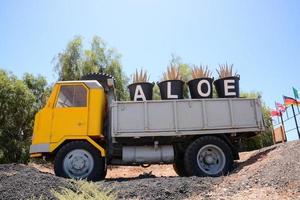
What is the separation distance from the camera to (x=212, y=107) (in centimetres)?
1008

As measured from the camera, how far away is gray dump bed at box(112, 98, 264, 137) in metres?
9.80

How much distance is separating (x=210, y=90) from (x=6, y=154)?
50.5 ft

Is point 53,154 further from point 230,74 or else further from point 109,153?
point 230,74

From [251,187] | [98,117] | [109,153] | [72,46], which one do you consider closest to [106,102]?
[98,117]

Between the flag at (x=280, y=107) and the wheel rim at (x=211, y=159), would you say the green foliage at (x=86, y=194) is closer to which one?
the wheel rim at (x=211, y=159)

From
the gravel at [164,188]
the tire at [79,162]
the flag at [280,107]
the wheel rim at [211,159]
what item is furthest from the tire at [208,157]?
the flag at [280,107]

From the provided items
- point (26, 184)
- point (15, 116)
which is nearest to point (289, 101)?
point (26, 184)

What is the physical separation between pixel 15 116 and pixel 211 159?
16.9m

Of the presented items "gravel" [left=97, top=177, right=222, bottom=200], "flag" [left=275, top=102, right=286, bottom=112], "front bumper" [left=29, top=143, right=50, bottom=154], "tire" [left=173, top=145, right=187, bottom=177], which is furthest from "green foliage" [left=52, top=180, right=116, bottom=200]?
"flag" [left=275, top=102, right=286, bottom=112]

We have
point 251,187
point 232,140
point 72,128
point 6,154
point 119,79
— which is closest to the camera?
point 251,187

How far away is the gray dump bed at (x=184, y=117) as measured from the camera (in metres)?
9.80

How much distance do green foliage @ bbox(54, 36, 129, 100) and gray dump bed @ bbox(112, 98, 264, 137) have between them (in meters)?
15.6

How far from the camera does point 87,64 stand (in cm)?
2675

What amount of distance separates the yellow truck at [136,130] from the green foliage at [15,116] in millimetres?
12884
